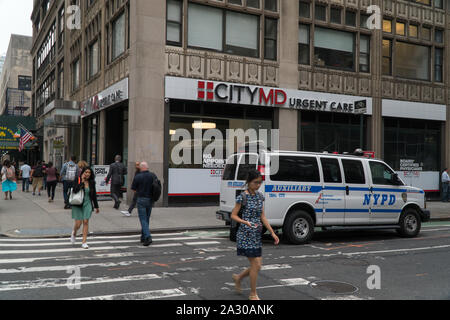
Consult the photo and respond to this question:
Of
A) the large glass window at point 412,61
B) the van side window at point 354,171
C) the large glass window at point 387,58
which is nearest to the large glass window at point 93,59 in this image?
the large glass window at point 387,58

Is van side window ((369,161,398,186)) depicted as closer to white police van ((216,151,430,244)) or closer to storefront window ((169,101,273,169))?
white police van ((216,151,430,244))

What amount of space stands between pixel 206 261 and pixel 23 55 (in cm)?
8235

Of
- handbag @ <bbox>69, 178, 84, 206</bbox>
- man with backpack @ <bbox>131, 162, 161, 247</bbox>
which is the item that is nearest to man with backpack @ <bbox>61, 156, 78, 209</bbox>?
handbag @ <bbox>69, 178, 84, 206</bbox>

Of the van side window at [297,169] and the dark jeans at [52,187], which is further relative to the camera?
the dark jeans at [52,187]

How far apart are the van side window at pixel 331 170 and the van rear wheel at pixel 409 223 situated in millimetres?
2542

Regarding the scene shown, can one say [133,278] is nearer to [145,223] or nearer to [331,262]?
[145,223]

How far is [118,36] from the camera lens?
20.2 m

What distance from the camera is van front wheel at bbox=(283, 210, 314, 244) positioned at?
10.0 metres

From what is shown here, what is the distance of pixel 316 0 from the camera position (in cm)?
2112

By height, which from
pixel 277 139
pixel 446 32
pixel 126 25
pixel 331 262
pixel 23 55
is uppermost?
pixel 23 55

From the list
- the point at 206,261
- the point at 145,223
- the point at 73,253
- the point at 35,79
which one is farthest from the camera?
the point at 35,79

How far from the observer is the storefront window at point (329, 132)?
20.9 meters

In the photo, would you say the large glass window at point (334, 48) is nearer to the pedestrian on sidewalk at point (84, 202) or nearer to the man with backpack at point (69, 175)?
the man with backpack at point (69, 175)
